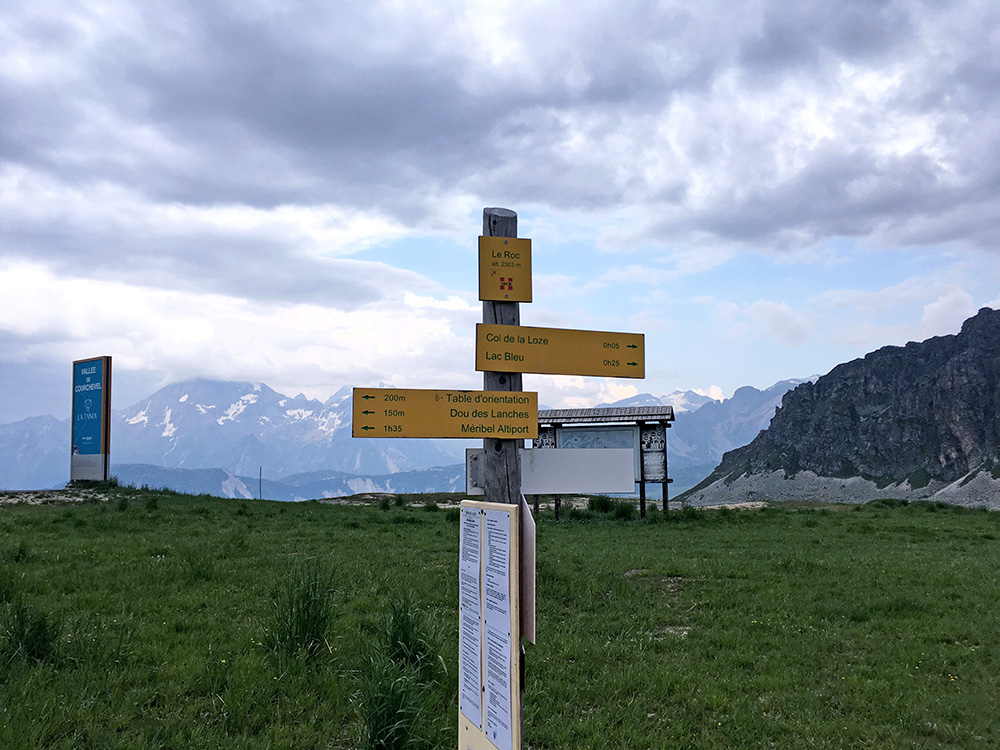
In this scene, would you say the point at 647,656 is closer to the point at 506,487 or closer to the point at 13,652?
the point at 506,487

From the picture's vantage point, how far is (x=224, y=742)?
19.8 ft

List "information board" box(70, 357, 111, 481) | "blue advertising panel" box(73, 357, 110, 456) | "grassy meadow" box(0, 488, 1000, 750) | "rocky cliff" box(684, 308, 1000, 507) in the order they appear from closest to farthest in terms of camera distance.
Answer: "grassy meadow" box(0, 488, 1000, 750) → "information board" box(70, 357, 111, 481) → "blue advertising panel" box(73, 357, 110, 456) → "rocky cliff" box(684, 308, 1000, 507)

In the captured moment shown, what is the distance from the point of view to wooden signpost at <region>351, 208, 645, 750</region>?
5121 mm

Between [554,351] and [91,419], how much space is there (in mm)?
28829

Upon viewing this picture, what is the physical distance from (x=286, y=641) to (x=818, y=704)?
223 inches

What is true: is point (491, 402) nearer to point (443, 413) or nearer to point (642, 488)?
point (443, 413)

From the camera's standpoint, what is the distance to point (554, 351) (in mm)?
6527

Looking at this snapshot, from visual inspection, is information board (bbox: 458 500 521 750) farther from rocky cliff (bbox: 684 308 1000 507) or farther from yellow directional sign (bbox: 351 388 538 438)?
rocky cliff (bbox: 684 308 1000 507)

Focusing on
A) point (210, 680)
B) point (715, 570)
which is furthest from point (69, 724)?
point (715, 570)

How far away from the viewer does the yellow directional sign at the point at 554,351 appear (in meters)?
6.50

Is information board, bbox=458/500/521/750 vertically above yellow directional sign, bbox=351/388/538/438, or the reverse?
yellow directional sign, bbox=351/388/538/438

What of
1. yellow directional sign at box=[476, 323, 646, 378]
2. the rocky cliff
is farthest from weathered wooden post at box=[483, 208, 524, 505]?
the rocky cliff

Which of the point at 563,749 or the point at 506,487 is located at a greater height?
the point at 506,487

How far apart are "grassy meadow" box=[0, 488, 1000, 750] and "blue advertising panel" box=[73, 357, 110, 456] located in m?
15.1
